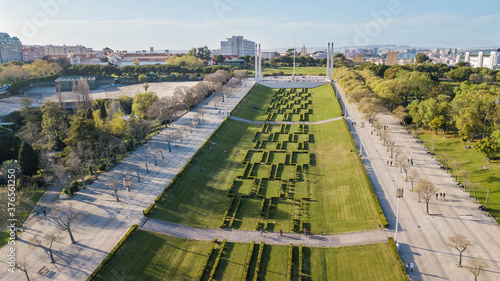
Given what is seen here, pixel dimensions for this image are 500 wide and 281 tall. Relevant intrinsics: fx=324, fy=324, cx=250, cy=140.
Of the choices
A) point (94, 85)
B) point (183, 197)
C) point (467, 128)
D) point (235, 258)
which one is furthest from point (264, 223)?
point (94, 85)

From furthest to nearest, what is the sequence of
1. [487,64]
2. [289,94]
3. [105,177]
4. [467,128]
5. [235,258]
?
[487,64] < [289,94] < [467,128] < [105,177] < [235,258]

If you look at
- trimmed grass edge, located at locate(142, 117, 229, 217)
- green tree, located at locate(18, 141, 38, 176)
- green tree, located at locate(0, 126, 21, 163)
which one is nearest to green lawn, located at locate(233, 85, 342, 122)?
trimmed grass edge, located at locate(142, 117, 229, 217)

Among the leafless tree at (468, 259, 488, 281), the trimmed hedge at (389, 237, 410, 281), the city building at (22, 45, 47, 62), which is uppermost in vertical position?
the city building at (22, 45, 47, 62)

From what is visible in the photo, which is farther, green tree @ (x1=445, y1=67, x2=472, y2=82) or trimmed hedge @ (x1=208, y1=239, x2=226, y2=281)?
green tree @ (x1=445, y1=67, x2=472, y2=82)

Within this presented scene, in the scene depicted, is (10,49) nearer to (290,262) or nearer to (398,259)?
(290,262)

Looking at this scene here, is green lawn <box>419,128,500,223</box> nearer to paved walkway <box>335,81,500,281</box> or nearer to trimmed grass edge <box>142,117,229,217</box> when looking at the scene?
paved walkway <box>335,81,500,281</box>

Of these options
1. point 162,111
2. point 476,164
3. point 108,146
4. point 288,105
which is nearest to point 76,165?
point 108,146

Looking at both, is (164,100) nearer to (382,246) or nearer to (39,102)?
(39,102)
